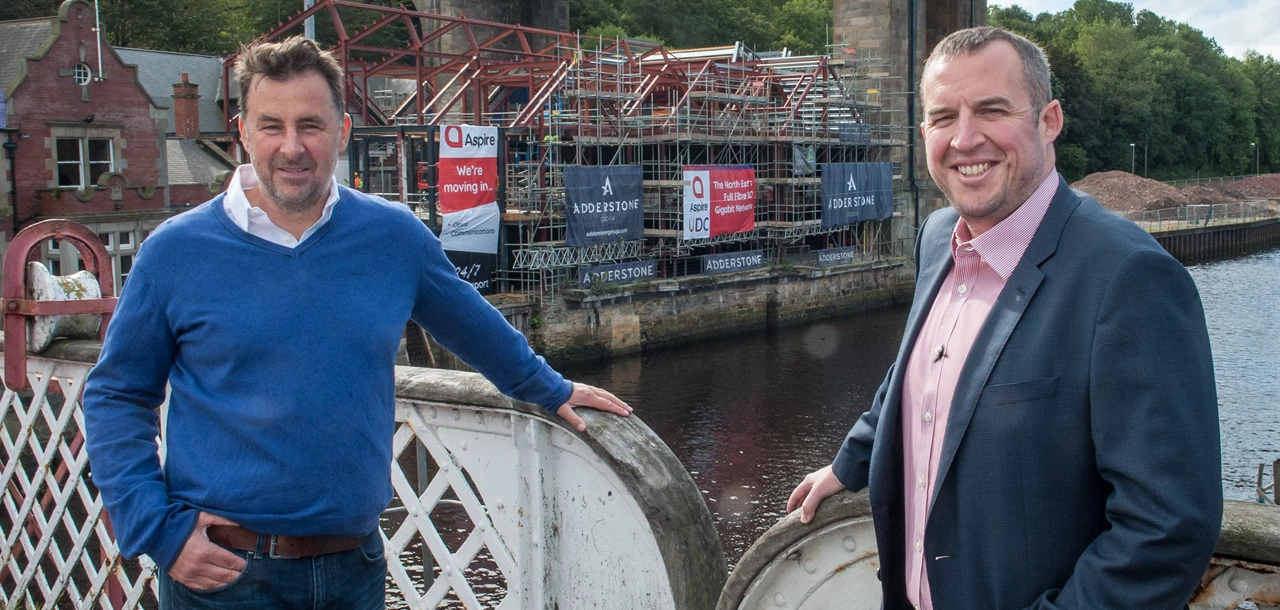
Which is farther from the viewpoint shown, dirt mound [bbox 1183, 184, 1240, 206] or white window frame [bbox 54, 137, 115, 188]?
dirt mound [bbox 1183, 184, 1240, 206]

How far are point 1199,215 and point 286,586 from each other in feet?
232

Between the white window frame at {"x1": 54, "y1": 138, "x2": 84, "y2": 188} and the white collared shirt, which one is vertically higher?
the white window frame at {"x1": 54, "y1": 138, "x2": 84, "y2": 188}

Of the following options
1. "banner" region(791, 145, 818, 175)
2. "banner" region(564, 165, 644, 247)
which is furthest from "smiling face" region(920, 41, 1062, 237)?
"banner" region(791, 145, 818, 175)

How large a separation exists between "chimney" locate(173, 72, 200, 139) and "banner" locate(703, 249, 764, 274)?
14.1m

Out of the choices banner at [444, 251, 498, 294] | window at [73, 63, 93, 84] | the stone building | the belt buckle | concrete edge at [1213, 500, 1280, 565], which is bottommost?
banner at [444, 251, 498, 294]

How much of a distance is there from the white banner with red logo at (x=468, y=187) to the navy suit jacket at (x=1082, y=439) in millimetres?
25493

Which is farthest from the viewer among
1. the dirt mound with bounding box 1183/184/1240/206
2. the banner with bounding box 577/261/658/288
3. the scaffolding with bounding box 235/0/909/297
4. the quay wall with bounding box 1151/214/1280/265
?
the dirt mound with bounding box 1183/184/1240/206

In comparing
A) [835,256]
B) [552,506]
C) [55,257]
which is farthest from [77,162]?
[552,506]

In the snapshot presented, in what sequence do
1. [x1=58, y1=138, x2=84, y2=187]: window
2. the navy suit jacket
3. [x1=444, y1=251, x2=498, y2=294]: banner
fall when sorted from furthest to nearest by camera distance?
1. [x1=444, y1=251, x2=498, y2=294]: banner
2. [x1=58, y1=138, x2=84, y2=187]: window
3. the navy suit jacket

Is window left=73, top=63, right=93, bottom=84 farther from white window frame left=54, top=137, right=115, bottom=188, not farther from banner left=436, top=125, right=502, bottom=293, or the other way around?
banner left=436, top=125, right=502, bottom=293

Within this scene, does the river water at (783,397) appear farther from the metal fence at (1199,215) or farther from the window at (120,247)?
the metal fence at (1199,215)

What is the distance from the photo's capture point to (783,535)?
8.51 ft

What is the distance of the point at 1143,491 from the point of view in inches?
69.7

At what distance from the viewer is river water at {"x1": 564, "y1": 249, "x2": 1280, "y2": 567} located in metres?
19.7
